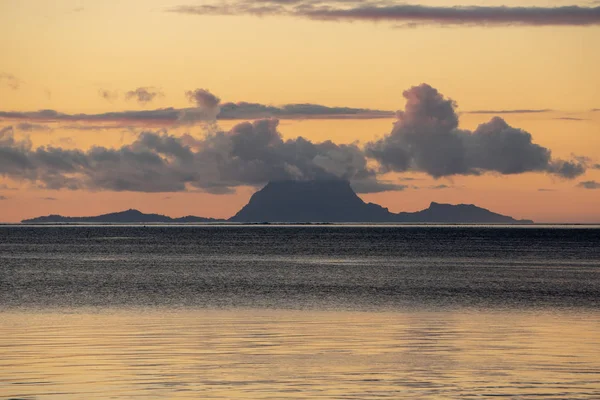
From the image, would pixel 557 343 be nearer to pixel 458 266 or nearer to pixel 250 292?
pixel 250 292

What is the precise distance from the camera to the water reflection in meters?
25.9

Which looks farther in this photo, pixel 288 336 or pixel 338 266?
pixel 338 266

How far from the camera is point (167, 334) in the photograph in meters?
38.6

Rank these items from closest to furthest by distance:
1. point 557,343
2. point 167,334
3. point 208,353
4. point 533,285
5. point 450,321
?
point 208,353, point 557,343, point 167,334, point 450,321, point 533,285

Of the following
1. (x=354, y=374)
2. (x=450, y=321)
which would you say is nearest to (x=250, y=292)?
(x=450, y=321)

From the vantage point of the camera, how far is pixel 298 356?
3175 centimetres

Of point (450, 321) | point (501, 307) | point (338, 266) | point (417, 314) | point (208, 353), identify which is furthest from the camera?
point (338, 266)

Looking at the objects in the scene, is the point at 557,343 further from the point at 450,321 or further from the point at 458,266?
the point at 458,266

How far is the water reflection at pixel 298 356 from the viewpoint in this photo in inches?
1021

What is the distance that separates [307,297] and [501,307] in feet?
40.0

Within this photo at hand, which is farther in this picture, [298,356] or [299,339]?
[299,339]

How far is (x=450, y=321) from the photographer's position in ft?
148

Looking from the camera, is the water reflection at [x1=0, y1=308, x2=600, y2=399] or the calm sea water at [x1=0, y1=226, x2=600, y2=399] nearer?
the water reflection at [x1=0, y1=308, x2=600, y2=399]

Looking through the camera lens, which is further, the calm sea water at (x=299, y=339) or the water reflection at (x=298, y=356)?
the calm sea water at (x=299, y=339)
